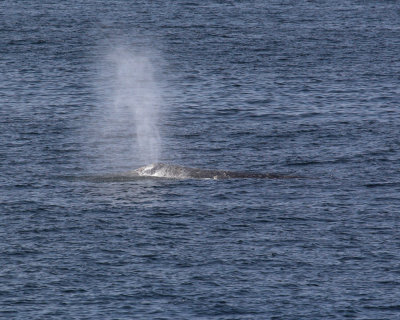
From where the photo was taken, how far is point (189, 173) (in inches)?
3027

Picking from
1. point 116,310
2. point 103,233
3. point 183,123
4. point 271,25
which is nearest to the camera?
point 116,310

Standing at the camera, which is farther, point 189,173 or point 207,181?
point 189,173

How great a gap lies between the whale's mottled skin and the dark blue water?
1.16 m

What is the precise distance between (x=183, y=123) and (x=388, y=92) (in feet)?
80.5

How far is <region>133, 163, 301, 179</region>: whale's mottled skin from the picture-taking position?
7625cm

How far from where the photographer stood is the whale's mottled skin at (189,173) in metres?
76.2

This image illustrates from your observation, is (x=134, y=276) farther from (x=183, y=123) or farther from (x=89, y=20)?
(x=89, y=20)

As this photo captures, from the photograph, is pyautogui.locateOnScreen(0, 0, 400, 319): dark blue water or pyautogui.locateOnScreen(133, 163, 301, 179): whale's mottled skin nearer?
pyautogui.locateOnScreen(0, 0, 400, 319): dark blue water

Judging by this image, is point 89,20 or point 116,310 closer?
point 116,310

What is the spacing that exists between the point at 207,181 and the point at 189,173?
200cm

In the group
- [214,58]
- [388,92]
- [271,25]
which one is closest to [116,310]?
[388,92]

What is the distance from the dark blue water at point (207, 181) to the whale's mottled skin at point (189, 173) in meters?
1.16

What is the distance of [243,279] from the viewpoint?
186 feet

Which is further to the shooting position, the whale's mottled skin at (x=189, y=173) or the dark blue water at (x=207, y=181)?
the whale's mottled skin at (x=189, y=173)
